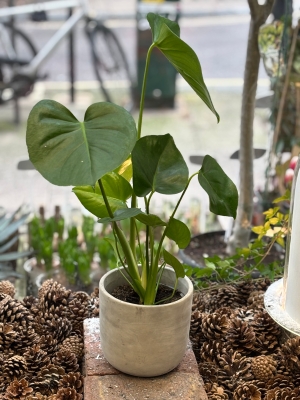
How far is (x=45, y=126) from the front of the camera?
802mm

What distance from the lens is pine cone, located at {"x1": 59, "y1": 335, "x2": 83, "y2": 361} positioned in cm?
108

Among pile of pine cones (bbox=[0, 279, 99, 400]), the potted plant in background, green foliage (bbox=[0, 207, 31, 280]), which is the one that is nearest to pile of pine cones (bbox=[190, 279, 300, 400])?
the potted plant in background

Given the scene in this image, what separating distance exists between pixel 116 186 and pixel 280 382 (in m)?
0.40

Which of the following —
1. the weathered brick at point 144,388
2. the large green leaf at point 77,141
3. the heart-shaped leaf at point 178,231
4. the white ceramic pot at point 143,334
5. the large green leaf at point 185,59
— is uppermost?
the large green leaf at point 185,59

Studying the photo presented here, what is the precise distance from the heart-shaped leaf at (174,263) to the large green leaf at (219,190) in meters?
0.09

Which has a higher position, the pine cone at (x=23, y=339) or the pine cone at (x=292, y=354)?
the pine cone at (x=292, y=354)

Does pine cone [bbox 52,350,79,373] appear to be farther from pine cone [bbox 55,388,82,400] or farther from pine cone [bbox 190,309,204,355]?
pine cone [bbox 190,309,204,355]

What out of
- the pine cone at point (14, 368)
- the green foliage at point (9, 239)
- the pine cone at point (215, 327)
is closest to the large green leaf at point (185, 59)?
the pine cone at point (215, 327)

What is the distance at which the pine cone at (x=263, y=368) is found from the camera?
1005mm

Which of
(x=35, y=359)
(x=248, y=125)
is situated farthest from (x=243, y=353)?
(x=248, y=125)

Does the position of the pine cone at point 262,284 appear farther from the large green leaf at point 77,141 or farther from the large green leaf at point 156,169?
the large green leaf at point 77,141

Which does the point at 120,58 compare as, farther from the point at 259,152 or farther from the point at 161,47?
the point at 161,47

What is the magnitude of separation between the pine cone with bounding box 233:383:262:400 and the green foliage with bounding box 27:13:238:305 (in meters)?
0.19

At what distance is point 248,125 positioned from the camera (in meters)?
1.61
